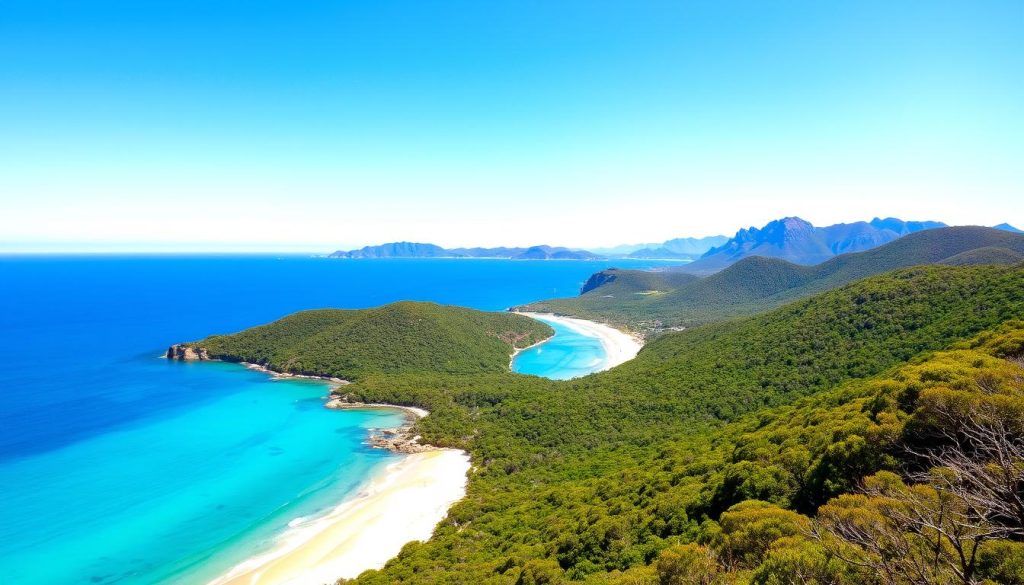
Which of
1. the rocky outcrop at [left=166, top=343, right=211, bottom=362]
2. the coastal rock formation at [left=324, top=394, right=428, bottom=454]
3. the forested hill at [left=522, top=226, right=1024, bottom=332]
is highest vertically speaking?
the forested hill at [left=522, top=226, right=1024, bottom=332]

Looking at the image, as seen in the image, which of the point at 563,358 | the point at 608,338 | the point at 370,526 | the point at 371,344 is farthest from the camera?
the point at 608,338

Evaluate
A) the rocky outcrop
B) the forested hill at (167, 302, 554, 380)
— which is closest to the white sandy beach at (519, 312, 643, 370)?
the forested hill at (167, 302, 554, 380)

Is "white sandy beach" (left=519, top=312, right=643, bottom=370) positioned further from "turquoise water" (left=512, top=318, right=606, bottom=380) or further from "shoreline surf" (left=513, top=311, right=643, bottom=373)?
"turquoise water" (left=512, top=318, right=606, bottom=380)

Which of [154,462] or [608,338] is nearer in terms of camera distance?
[154,462]

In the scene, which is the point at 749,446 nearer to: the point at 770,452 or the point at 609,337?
the point at 770,452

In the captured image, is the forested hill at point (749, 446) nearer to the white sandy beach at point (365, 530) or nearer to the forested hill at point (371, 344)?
the white sandy beach at point (365, 530)

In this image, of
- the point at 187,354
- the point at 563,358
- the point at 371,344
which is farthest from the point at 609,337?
the point at 187,354

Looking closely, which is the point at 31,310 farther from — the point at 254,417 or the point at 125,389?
the point at 254,417
